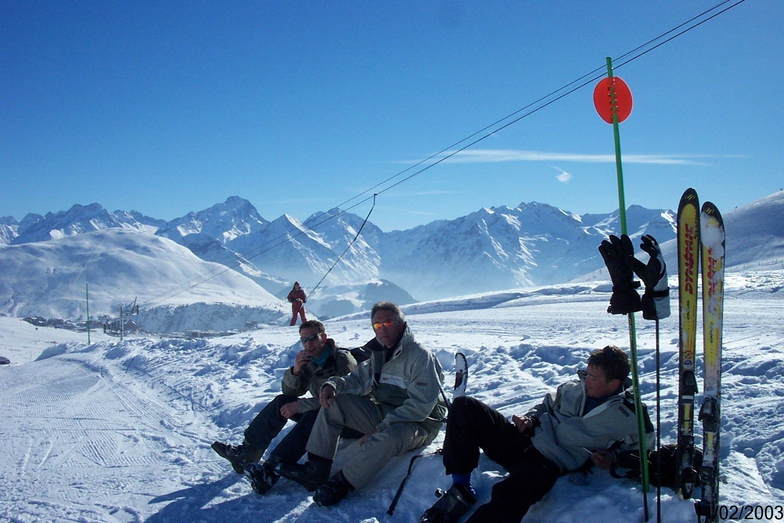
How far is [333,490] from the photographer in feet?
14.2

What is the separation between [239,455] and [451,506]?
90.5 inches

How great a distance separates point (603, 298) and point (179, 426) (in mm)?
14152

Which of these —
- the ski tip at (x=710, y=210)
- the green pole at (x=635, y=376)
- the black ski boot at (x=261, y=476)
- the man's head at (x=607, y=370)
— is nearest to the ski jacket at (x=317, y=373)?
the black ski boot at (x=261, y=476)

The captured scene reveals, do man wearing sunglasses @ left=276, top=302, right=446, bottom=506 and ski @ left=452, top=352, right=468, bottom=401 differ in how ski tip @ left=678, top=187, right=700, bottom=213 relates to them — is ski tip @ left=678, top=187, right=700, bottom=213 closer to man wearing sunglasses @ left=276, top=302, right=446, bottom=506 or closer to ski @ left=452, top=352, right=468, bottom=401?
ski @ left=452, top=352, right=468, bottom=401

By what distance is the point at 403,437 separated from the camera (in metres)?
4.59

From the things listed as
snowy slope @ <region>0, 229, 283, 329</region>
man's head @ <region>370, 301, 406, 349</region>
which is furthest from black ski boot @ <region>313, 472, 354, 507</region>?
snowy slope @ <region>0, 229, 283, 329</region>

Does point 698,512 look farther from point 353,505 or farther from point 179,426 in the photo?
point 179,426

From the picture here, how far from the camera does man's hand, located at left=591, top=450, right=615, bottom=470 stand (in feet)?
12.2

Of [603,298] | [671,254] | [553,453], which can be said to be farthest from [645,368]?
[671,254]

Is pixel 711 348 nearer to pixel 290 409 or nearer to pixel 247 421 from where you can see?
pixel 290 409

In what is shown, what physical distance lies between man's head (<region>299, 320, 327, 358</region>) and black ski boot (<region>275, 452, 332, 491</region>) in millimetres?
992

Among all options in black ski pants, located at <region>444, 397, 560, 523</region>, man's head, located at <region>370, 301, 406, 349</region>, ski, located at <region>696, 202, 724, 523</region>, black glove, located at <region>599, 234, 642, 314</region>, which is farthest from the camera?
man's head, located at <region>370, 301, 406, 349</region>
